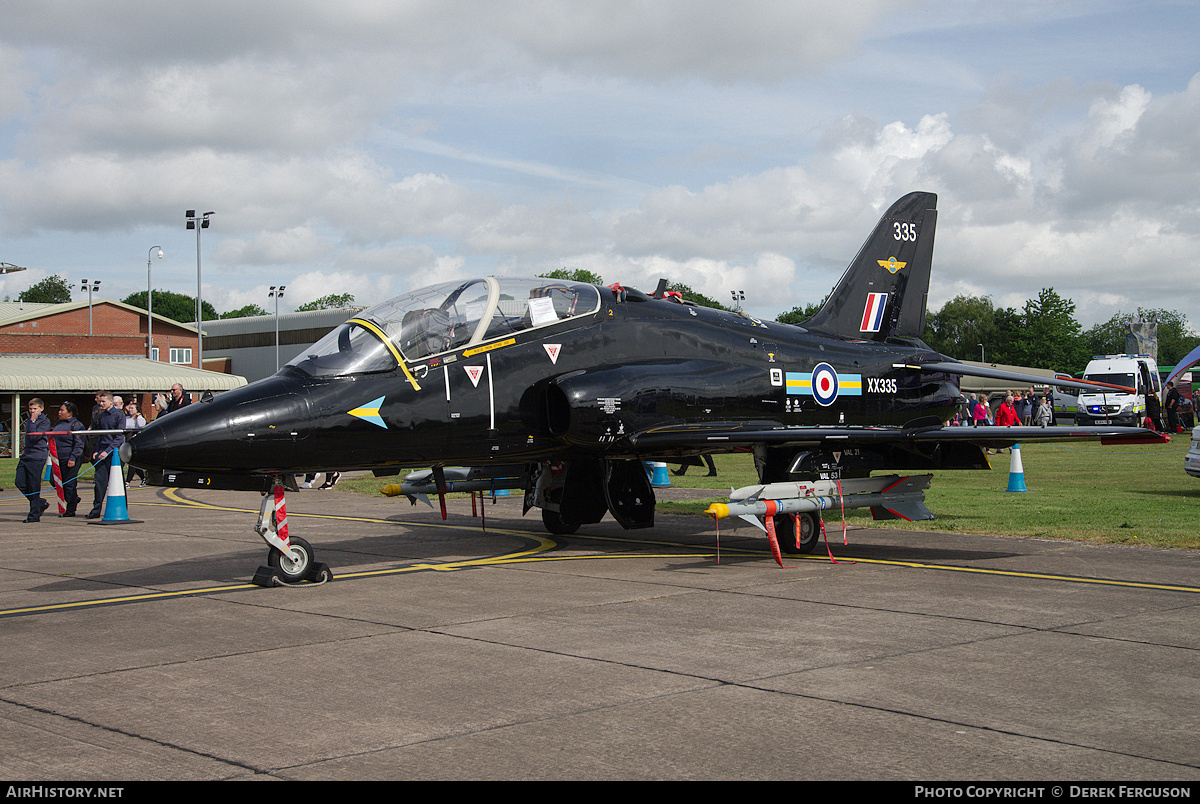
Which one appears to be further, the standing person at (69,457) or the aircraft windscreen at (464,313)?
the standing person at (69,457)

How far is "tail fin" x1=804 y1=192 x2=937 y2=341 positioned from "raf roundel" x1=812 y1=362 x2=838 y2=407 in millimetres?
1903

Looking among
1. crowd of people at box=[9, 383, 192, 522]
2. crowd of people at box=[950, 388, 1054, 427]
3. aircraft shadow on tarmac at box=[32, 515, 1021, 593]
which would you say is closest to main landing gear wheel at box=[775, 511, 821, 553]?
aircraft shadow on tarmac at box=[32, 515, 1021, 593]

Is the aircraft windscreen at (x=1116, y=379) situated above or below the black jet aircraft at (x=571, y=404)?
above

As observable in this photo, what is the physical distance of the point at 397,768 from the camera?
14.5ft

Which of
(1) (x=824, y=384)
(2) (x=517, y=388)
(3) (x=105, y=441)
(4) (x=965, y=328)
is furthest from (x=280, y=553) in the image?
(4) (x=965, y=328)

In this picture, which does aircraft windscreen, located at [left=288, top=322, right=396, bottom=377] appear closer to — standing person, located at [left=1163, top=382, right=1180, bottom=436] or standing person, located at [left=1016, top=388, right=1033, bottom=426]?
standing person, located at [left=1016, top=388, right=1033, bottom=426]

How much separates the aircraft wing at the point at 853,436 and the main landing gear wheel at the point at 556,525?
2558 mm

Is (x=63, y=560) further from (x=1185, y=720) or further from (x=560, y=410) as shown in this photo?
(x=1185, y=720)

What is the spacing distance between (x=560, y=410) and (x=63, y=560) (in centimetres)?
589

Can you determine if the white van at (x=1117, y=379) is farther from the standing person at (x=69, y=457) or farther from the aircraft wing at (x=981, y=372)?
the standing person at (x=69, y=457)

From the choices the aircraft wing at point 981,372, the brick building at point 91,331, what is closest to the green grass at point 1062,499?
the aircraft wing at point 981,372

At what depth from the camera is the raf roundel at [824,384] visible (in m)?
12.8

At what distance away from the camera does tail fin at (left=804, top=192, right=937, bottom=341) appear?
14.9 m

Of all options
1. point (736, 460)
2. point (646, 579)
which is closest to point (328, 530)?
point (646, 579)
